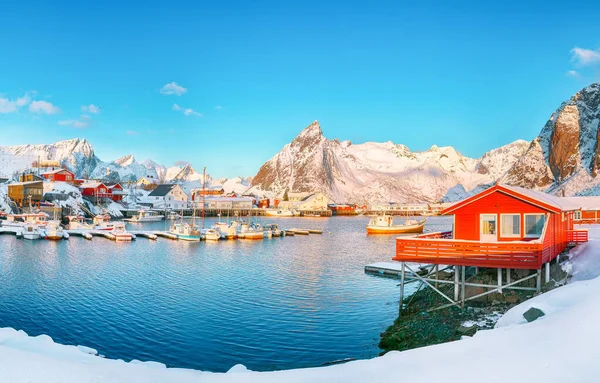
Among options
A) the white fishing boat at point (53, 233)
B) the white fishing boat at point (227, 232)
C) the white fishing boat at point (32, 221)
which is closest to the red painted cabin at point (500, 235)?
the white fishing boat at point (227, 232)

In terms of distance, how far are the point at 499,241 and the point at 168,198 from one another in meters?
146

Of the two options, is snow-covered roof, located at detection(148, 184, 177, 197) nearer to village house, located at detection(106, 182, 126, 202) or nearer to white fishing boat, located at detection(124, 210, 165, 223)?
village house, located at detection(106, 182, 126, 202)

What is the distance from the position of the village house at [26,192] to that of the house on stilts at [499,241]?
10237 cm

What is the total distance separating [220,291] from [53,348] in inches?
694

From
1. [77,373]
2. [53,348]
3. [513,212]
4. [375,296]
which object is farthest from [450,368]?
[375,296]

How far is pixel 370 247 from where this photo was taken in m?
61.8

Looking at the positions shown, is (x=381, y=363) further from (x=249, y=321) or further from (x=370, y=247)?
(x=370, y=247)

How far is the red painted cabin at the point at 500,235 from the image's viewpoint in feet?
64.8

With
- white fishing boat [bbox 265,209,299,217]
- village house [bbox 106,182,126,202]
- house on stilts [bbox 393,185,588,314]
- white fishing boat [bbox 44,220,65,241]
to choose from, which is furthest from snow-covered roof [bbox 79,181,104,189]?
house on stilts [bbox 393,185,588,314]

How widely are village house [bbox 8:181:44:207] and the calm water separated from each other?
58970mm

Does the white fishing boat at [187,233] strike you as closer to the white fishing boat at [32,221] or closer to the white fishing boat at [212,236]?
the white fishing boat at [212,236]

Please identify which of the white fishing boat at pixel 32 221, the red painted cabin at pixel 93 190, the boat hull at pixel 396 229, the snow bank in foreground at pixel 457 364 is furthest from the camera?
the red painted cabin at pixel 93 190

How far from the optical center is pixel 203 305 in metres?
27.1

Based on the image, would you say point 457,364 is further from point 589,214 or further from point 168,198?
point 168,198
